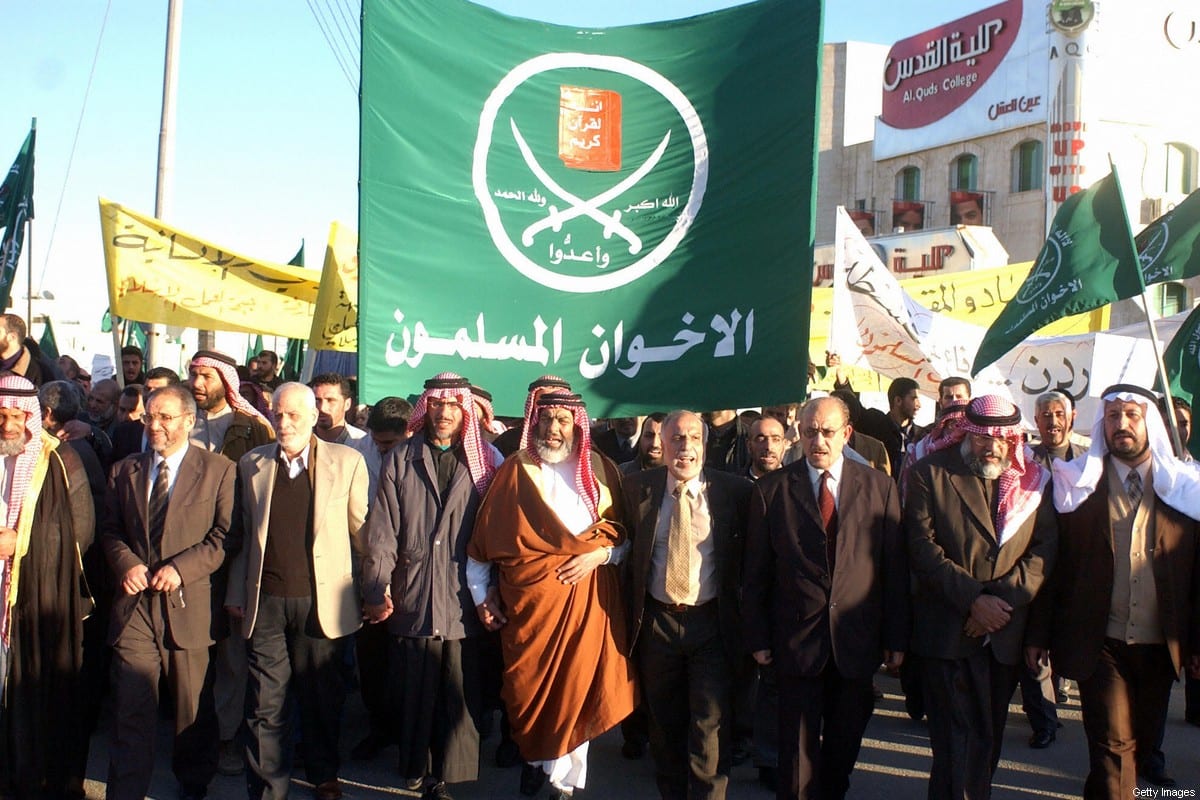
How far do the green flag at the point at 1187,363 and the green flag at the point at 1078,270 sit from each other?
28.9 inches

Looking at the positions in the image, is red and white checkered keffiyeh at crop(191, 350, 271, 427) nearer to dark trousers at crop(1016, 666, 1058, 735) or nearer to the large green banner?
the large green banner

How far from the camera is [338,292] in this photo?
8547mm

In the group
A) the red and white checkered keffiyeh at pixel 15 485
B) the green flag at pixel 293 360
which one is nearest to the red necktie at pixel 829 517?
the red and white checkered keffiyeh at pixel 15 485

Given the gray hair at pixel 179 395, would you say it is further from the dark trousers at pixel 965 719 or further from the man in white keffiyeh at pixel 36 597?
the dark trousers at pixel 965 719

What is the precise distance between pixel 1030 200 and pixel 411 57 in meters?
35.0

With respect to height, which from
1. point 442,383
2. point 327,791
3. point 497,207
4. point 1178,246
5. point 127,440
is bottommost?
point 327,791

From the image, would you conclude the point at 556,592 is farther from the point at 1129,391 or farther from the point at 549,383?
the point at 1129,391

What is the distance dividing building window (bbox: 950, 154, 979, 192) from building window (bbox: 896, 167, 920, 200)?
156 cm

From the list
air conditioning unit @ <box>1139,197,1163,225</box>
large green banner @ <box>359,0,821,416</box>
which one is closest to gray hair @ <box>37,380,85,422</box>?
large green banner @ <box>359,0,821,416</box>

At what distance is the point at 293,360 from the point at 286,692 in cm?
1023

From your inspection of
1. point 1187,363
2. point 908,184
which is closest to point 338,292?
point 1187,363

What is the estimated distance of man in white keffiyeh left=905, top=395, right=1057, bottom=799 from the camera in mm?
4414

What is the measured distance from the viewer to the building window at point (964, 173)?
39.0m

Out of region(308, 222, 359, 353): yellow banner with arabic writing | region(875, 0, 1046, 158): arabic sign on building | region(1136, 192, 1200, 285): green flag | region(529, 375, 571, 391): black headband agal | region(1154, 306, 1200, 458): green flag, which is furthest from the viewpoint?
region(875, 0, 1046, 158): arabic sign on building
